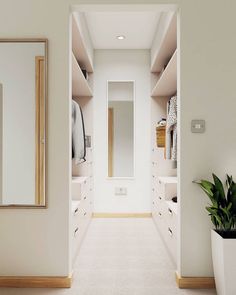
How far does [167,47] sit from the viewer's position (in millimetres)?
3496

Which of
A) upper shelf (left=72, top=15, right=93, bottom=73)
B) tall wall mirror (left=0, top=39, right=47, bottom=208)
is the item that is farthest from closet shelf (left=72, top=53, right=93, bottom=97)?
tall wall mirror (left=0, top=39, right=47, bottom=208)

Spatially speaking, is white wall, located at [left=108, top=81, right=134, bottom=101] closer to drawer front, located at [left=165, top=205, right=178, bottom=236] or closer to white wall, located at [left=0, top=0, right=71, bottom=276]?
drawer front, located at [left=165, top=205, right=178, bottom=236]

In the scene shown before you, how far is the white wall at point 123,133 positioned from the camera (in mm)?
4762

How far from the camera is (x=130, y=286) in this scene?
7.52ft

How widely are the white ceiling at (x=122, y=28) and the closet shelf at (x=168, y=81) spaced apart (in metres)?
0.73

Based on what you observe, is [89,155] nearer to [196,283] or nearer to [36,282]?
[36,282]

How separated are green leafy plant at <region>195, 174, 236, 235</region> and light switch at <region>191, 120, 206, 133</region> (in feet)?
1.22

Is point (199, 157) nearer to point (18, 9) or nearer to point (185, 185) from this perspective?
point (185, 185)

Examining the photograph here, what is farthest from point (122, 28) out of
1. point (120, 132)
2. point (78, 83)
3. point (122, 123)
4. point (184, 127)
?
point (184, 127)

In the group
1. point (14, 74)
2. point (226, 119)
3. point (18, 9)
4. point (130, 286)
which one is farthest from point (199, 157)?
point (18, 9)

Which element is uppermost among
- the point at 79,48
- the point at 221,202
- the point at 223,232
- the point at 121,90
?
the point at 79,48

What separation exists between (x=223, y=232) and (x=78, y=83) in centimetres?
248

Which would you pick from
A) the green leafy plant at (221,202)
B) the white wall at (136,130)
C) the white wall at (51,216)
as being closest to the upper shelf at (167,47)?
the white wall at (136,130)

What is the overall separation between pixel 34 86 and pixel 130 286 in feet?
5.47
